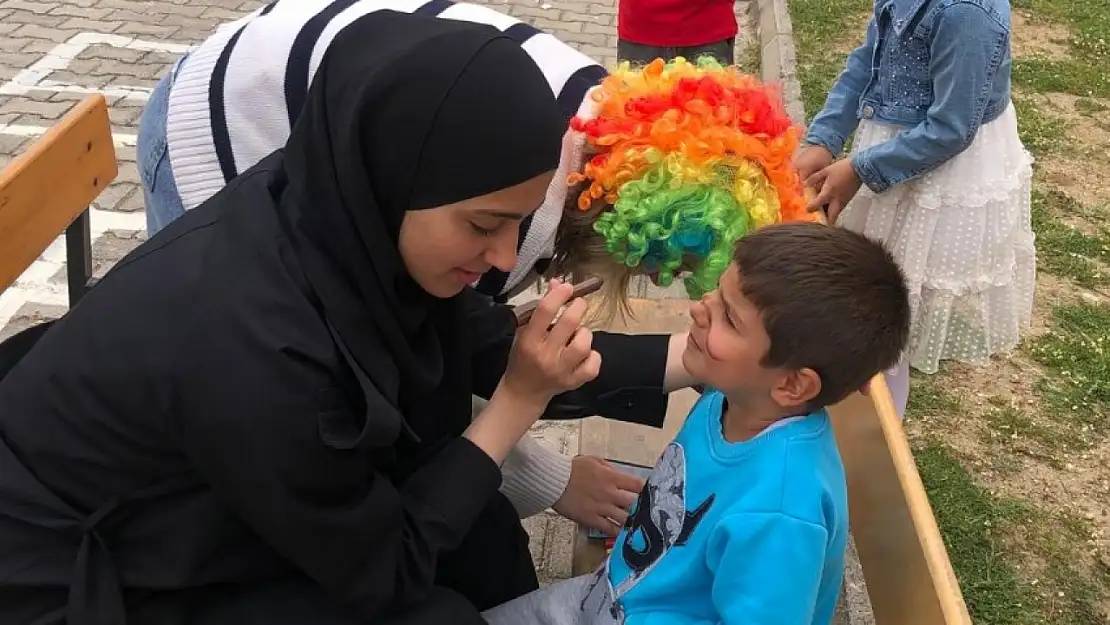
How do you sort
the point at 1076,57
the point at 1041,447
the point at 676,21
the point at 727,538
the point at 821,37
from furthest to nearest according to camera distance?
the point at 1076,57
the point at 821,37
the point at 676,21
the point at 1041,447
the point at 727,538

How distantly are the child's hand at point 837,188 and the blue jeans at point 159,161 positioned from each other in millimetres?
1428

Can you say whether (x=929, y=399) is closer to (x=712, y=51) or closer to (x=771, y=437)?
(x=712, y=51)

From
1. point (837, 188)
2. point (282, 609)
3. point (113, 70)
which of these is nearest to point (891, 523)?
point (282, 609)

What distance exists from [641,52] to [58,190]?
2524mm

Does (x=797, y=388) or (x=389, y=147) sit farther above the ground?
(x=389, y=147)

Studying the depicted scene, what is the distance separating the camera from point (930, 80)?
2285 mm

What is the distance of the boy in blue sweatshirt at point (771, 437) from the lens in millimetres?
1307

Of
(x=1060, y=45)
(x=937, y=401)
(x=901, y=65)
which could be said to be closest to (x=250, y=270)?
(x=901, y=65)

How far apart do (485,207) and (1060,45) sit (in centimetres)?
632

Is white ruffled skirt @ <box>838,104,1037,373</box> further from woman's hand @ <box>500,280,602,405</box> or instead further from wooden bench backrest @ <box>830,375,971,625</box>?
woman's hand @ <box>500,280,602,405</box>

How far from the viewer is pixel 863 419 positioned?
1.73 meters

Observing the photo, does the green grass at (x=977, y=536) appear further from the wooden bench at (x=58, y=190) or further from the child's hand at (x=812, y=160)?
the wooden bench at (x=58, y=190)

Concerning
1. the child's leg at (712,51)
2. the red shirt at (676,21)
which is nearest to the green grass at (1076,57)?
the child's leg at (712,51)

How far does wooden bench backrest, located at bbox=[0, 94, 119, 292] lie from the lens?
6.56ft
